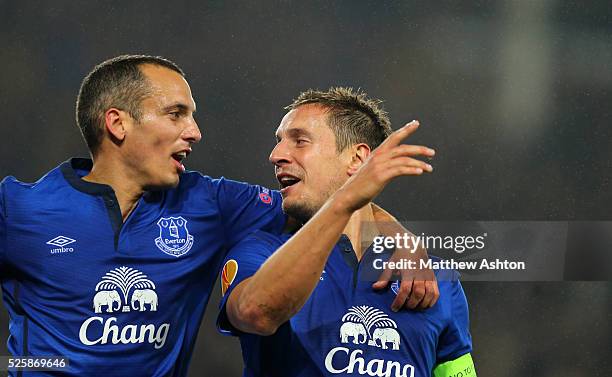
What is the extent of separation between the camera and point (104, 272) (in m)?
2.22

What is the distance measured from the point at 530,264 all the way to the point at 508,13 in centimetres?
190

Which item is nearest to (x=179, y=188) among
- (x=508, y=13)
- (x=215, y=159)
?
(x=215, y=159)

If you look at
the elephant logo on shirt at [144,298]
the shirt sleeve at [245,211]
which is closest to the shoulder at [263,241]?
the shirt sleeve at [245,211]

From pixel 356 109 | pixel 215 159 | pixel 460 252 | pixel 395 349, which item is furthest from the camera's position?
pixel 215 159

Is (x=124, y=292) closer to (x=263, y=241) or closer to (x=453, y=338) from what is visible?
(x=263, y=241)

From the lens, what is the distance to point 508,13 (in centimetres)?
468

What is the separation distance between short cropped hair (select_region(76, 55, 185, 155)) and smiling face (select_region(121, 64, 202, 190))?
27 millimetres

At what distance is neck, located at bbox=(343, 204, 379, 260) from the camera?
2.25m

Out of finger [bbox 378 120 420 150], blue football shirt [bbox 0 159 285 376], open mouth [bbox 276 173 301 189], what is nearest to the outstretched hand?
finger [bbox 378 120 420 150]

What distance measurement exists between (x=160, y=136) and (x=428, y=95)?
239cm

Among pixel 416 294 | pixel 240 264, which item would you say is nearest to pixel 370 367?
pixel 416 294

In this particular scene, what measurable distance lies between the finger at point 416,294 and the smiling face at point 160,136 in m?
0.74

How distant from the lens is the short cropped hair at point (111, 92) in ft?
8.09

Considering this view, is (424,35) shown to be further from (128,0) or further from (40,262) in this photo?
(40,262)
